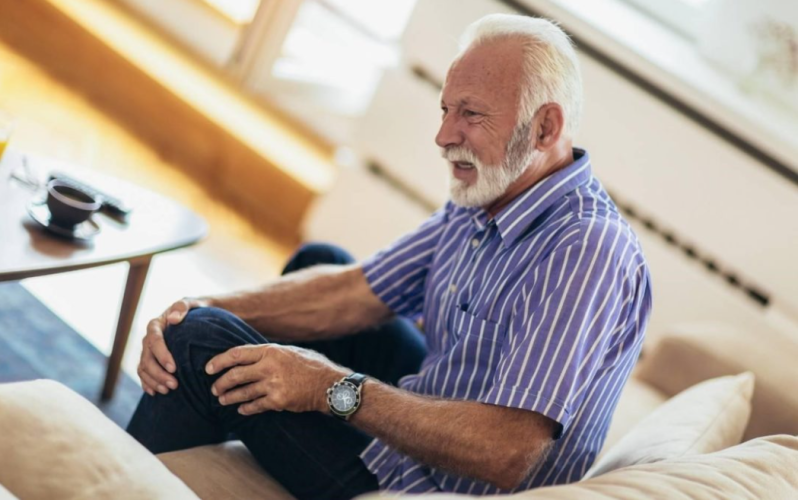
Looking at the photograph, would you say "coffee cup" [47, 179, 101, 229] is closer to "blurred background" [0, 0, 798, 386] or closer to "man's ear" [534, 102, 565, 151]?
"blurred background" [0, 0, 798, 386]

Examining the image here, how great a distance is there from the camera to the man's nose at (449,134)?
5.61 feet

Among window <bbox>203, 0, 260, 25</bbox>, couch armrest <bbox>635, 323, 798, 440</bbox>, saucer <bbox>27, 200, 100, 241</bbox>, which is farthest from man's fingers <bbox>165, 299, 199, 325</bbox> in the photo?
window <bbox>203, 0, 260, 25</bbox>

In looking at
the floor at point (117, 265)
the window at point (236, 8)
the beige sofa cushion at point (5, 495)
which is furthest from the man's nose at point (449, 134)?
the window at point (236, 8)

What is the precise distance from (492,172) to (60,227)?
2.55 ft

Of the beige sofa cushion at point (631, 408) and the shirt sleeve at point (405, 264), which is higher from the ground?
the shirt sleeve at point (405, 264)

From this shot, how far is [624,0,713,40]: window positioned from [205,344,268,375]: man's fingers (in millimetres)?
2109

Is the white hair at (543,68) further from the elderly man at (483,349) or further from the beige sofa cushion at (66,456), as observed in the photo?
the beige sofa cushion at (66,456)

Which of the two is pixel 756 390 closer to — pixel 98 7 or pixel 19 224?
pixel 19 224

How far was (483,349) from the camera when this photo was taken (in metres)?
1.57

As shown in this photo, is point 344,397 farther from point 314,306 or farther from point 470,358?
point 314,306

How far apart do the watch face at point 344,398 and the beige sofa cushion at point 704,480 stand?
1.46 ft

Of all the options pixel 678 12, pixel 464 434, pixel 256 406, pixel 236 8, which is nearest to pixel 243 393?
pixel 256 406

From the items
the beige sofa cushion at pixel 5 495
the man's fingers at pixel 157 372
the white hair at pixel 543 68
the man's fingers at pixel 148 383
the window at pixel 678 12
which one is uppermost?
the window at pixel 678 12

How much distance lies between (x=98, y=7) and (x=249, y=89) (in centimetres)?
72
